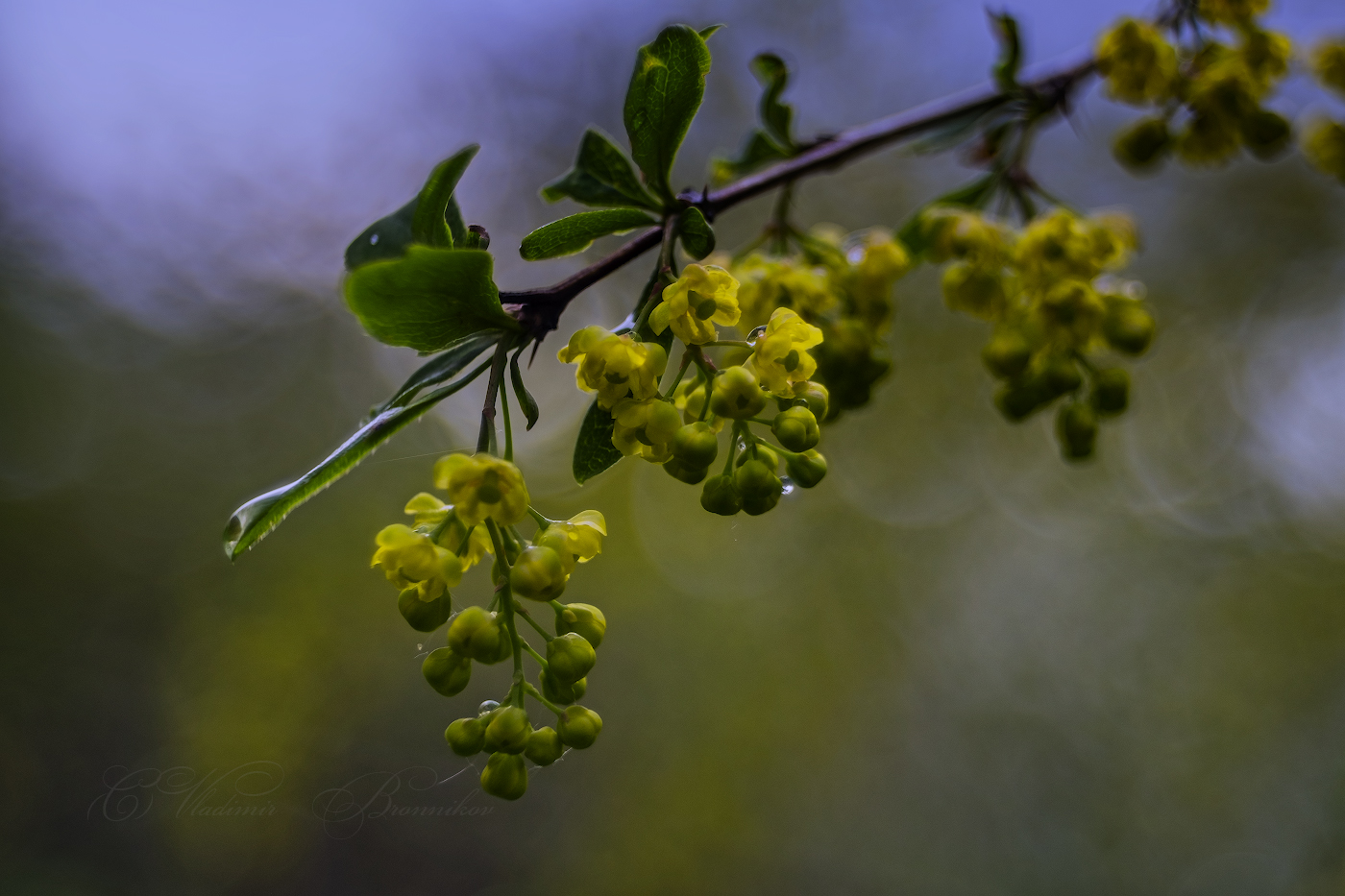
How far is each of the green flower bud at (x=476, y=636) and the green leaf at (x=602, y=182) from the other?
1.36 ft

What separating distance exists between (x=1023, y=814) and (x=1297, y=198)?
5.39 meters

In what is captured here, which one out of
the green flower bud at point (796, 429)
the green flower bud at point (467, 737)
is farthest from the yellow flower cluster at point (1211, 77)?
the green flower bud at point (467, 737)

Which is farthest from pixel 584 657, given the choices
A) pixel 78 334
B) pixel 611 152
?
pixel 78 334

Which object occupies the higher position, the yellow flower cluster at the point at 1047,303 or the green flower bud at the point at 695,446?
the yellow flower cluster at the point at 1047,303

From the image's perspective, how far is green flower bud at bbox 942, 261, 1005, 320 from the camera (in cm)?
117

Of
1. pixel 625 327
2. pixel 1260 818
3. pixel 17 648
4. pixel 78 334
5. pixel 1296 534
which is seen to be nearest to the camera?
pixel 625 327

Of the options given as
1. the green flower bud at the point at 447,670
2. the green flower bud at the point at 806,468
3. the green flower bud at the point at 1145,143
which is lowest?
the green flower bud at the point at 447,670

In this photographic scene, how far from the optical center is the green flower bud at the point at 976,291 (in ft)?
3.84

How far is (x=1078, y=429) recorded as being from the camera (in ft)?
4.00

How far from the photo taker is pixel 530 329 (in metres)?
0.72

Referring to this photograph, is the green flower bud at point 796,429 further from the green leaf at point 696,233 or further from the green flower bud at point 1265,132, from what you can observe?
the green flower bud at point 1265,132

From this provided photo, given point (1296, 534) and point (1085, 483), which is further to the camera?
point (1085, 483)

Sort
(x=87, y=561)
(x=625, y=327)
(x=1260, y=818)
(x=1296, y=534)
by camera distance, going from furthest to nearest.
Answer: (x=87, y=561), (x=1296, y=534), (x=1260, y=818), (x=625, y=327)

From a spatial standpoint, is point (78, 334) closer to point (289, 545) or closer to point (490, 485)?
point (289, 545)
